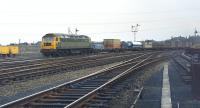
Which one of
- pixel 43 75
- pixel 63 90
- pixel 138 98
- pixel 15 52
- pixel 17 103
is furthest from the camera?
pixel 15 52

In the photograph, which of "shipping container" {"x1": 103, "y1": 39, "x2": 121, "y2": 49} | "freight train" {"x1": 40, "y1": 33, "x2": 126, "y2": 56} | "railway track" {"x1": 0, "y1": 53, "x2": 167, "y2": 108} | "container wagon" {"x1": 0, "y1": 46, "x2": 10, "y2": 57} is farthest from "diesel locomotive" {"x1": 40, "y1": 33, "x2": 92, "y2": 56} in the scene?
"shipping container" {"x1": 103, "y1": 39, "x2": 121, "y2": 49}

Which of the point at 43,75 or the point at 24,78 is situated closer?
the point at 24,78

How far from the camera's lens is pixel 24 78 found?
19.6 m

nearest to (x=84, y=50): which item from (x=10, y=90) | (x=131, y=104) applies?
(x=10, y=90)

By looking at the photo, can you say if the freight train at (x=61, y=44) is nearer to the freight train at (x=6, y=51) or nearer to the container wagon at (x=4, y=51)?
the freight train at (x=6, y=51)

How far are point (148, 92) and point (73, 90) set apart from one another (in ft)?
8.64

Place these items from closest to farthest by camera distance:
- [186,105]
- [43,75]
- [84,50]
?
[186,105]
[43,75]
[84,50]

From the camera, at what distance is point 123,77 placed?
19125mm

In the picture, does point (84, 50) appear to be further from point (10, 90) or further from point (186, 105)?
point (186, 105)

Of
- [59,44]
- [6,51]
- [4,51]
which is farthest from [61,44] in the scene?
[4,51]

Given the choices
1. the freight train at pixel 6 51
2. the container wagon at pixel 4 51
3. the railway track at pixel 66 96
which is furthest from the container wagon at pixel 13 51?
the railway track at pixel 66 96

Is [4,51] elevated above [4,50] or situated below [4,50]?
below

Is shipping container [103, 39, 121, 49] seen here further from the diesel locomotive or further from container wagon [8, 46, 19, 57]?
container wagon [8, 46, 19, 57]

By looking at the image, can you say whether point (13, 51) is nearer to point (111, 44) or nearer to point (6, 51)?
point (6, 51)
